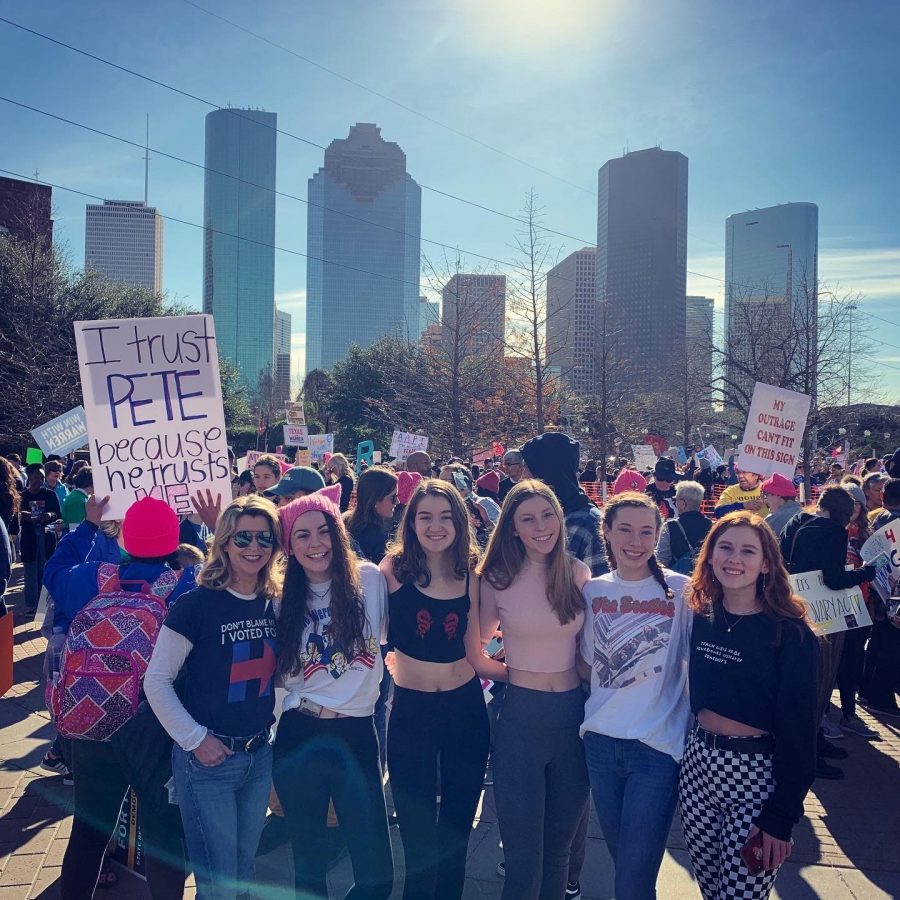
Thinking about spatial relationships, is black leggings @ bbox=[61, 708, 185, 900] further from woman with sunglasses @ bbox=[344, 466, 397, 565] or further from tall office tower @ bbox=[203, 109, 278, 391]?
tall office tower @ bbox=[203, 109, 278, 391]

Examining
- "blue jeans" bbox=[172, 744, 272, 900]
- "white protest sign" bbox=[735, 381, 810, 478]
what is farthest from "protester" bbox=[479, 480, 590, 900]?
"white protest sign" bbox=[735, 381, 810, 478]

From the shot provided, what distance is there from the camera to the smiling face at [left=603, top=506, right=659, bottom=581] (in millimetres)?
3268

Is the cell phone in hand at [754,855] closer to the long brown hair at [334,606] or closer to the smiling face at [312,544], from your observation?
the long brown hair at [334,606]

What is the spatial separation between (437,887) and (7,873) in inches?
87.8

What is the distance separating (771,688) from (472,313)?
19800 millimetres

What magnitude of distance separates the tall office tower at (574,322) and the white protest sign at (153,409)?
1461cm

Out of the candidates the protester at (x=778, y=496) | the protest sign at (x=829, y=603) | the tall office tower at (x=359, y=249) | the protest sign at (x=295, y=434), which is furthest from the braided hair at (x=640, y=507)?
the tall office tower at (x=359, y=249)

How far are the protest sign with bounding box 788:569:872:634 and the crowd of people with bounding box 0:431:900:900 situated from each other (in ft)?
8.17

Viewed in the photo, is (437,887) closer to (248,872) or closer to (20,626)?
(248,872)

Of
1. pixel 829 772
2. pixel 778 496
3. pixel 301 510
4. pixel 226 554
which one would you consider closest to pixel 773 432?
pixel 778 496

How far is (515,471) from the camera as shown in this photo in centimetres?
1008

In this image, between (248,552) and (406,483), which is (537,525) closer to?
(248,552)

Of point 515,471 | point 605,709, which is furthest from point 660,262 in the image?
point 605,709

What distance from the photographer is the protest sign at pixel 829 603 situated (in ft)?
17.9
